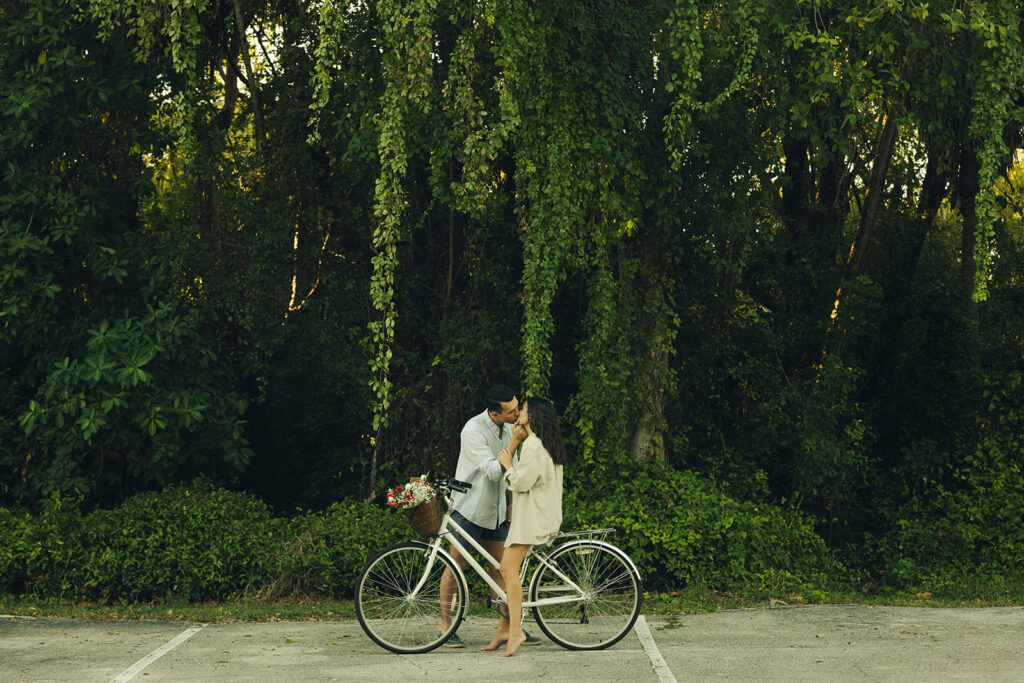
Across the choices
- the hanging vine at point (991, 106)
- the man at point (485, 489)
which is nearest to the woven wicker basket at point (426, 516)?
the man at point (485, 489)

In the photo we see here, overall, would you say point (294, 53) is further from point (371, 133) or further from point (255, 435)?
point (255, 435)

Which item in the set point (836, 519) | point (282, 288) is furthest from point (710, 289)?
point (282, 288)

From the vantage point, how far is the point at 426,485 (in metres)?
7.97

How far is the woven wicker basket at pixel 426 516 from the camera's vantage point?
26.1ft

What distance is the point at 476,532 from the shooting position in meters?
8.22

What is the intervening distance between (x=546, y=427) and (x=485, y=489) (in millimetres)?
708

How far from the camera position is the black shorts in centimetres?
816

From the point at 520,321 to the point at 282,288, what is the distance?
311 centimetres

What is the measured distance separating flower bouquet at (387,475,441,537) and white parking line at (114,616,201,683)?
6.83 feet

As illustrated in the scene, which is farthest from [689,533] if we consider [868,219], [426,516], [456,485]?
[868,219]

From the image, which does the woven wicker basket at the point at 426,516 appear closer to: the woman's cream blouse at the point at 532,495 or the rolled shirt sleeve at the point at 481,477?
the rolled shirt sleeve at the point at 481,477

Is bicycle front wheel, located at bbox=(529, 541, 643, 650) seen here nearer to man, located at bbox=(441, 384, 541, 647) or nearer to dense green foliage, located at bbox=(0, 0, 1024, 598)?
man, located at bbox=(441, 384, 541, 647)

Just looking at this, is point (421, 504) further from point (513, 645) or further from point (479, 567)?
point (513, 645)

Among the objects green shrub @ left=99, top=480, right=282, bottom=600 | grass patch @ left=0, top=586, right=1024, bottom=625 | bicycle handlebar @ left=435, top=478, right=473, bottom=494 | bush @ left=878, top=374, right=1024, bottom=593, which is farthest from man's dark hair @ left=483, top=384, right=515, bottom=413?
bush @ left=878, top=374, right=1024, bottom=593
